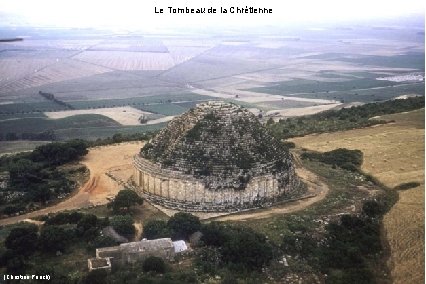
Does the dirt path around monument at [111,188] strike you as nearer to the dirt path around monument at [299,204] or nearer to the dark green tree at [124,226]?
the dirt path around monument at [299,204]

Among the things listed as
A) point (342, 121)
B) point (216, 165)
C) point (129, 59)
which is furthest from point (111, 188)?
point (129, 59)

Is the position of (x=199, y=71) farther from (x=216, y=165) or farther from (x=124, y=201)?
(x=124, y=201)

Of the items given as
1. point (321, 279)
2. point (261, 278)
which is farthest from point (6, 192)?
point (321, 279)

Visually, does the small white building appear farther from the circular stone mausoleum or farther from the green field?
the green field

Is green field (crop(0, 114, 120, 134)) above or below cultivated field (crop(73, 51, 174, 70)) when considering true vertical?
below

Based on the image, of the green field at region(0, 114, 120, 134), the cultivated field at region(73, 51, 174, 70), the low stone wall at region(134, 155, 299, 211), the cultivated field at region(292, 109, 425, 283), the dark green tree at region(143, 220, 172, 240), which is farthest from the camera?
the cultivated field at region(73, 51, 174, 70)

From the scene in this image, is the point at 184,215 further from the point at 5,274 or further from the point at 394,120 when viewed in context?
the point at 394,120

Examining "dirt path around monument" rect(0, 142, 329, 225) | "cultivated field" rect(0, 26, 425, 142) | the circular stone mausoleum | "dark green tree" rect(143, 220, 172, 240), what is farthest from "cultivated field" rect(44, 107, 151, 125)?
"dark green tree" rect(143, 220, 172, 240)
